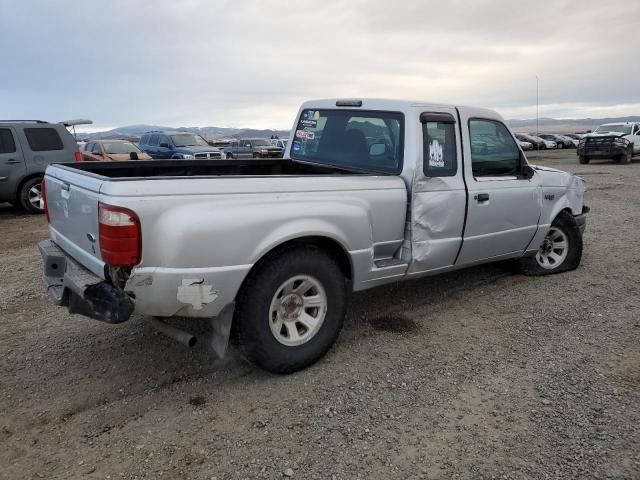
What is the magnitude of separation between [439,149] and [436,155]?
79 millimetres

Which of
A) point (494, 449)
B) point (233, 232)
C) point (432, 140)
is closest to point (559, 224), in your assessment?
point (432, 140)

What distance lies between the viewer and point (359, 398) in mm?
3232

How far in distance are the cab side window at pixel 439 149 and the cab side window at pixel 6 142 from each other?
8.87 metres

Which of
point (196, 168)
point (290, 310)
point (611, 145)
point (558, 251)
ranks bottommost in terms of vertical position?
point (558, 251)

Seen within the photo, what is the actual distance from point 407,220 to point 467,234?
0.74m

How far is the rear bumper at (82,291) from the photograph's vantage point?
9.44 feet

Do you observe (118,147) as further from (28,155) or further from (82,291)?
(82,291)

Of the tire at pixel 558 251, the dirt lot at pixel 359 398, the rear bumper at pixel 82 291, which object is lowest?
the dirt lot at pixel 359 398

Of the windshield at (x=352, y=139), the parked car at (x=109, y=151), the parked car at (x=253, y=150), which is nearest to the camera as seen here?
the windshield at (x=352, y=139)

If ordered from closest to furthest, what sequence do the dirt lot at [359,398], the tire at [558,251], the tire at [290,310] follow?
the dirt lot at [359,398]
the tire at [290,310]
the tire at [558,251]

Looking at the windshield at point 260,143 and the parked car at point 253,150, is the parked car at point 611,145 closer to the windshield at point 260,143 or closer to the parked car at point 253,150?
the parked car at point 253,150

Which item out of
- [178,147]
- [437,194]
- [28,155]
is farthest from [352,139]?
[178,147]

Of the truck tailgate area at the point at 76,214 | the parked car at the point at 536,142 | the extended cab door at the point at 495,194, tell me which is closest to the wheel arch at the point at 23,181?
the truck tailgate area at the point at 76,214

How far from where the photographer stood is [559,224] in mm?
5656
